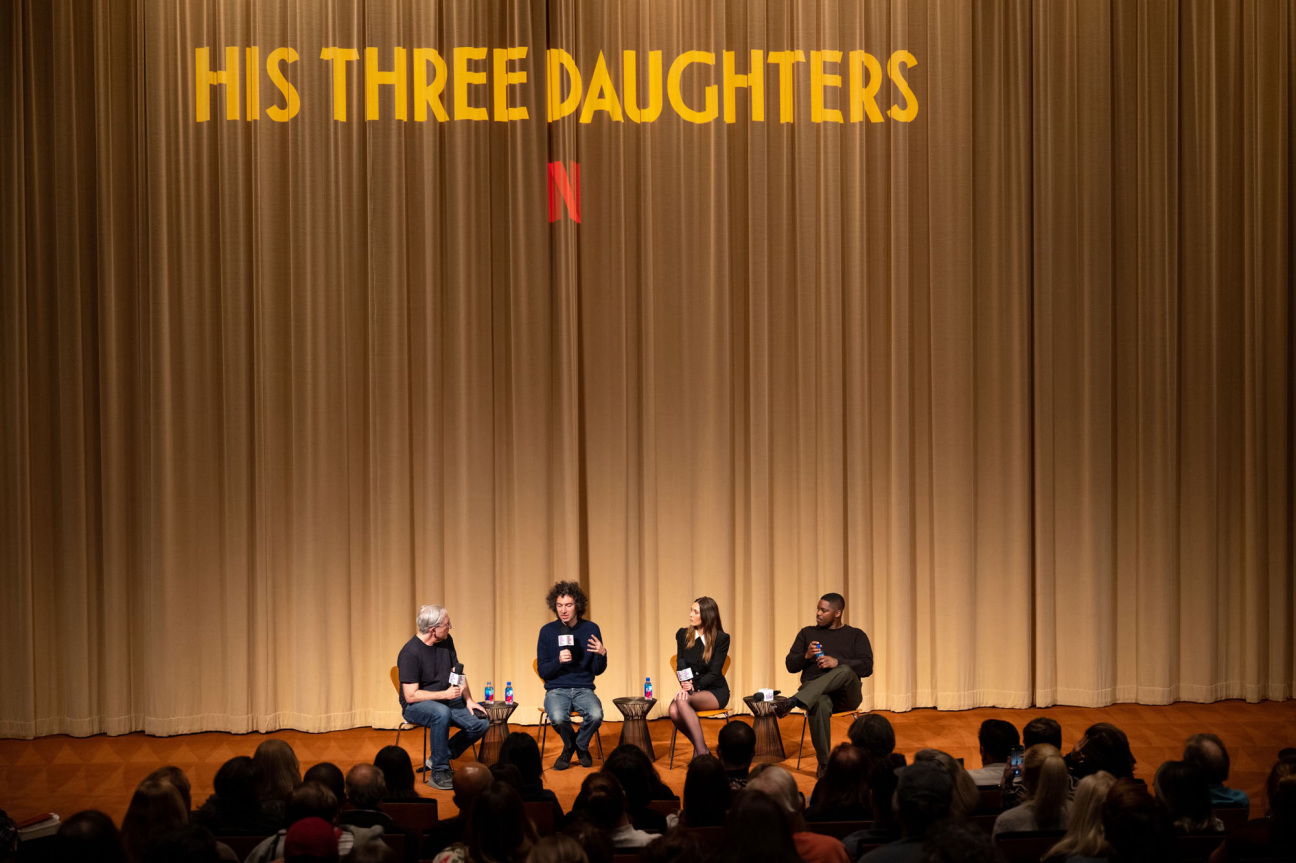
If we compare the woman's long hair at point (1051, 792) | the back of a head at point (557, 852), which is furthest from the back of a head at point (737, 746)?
the back of a head at point (557, 852)

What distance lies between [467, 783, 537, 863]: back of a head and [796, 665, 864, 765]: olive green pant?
3291 mm

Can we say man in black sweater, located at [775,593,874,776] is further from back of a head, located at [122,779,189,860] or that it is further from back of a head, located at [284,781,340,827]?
back of a head, located at [122,779,189,860]

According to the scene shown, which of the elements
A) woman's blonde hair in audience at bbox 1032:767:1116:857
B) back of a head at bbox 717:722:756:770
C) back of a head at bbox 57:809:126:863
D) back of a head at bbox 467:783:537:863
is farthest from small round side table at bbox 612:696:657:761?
back of a head at bbox 57:809:126:863

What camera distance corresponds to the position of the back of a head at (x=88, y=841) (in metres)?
3.05

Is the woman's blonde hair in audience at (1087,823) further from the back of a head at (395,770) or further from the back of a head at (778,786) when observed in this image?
the back of a head at (395,770)

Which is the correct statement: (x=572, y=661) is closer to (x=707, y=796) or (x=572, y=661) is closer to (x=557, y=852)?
(x=707, y=796)

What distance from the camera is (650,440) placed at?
7.75 meters

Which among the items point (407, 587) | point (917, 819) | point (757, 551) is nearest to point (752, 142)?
point (757, 551)

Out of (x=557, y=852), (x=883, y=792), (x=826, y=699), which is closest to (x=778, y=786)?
(x=883, y=792)

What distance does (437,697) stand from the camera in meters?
6.41

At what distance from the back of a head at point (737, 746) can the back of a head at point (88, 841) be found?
238cm

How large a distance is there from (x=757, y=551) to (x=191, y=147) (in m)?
4.50

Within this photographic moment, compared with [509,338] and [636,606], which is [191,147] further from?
[636,606]

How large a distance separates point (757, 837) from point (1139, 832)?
103cm
